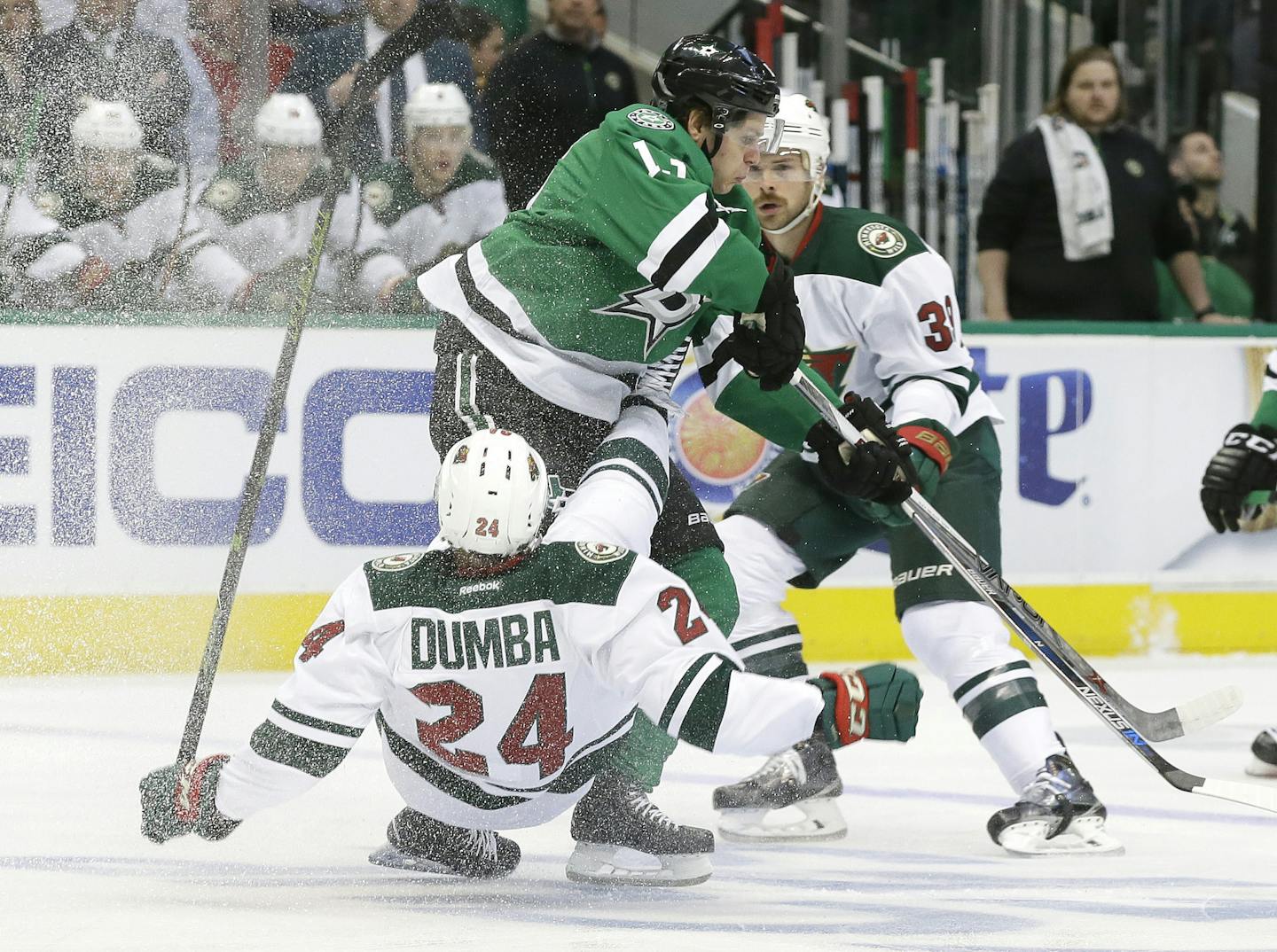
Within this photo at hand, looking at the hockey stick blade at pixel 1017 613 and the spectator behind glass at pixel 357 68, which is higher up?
the spectator behind glass at pixel 357 68

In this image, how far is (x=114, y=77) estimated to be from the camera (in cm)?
548

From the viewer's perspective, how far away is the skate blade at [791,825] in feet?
11.9

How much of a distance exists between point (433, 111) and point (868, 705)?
3.16 m

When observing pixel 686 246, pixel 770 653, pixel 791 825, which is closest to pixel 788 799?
pixel 791 825

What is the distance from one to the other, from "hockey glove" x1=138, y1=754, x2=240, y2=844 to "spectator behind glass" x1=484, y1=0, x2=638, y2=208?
298 cm

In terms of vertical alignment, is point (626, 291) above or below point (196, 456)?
above

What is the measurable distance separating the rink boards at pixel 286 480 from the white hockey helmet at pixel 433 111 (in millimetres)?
→ 557

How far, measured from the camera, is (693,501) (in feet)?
11.0

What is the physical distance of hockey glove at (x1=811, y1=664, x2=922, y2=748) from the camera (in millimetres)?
2781

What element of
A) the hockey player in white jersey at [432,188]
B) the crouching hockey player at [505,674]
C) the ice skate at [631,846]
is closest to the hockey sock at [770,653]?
the ice skate at [631,846]

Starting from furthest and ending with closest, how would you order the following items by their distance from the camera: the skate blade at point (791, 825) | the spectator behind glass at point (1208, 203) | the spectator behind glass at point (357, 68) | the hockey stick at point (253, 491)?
the spectator behind glass at point (1208, 203) → the spectator behind glass at point (357, 68) → the skate blade at point (791, 825) → the hockey stick at point (253, 491)

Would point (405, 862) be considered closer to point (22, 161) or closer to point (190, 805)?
point (190, 805)

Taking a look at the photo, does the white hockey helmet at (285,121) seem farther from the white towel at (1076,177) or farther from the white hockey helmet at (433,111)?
the white towel at (1076,177)

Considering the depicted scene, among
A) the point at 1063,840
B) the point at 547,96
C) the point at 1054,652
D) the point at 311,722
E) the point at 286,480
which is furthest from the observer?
the point at 547,96
